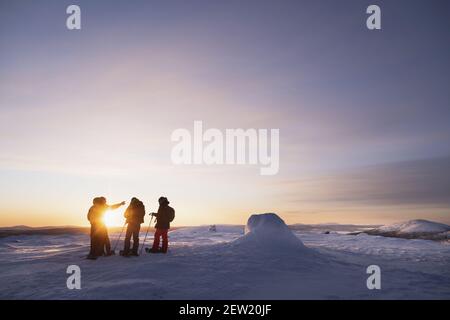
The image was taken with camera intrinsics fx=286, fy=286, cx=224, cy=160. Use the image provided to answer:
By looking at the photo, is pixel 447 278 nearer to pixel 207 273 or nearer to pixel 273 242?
pixel 273 242

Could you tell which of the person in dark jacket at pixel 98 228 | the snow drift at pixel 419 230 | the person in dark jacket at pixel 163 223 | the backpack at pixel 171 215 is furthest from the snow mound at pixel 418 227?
the person in dark jacket at pixel 98 228

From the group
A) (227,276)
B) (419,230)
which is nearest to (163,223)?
(227,276)

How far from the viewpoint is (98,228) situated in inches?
456

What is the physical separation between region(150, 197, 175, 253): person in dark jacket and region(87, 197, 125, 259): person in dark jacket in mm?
1834

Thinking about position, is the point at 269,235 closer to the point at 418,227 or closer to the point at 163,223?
the point at 163,223

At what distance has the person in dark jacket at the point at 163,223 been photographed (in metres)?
12.2

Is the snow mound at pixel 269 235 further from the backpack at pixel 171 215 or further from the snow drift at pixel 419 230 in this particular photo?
the snow drift at pixel 419 230

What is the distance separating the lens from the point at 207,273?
914cm

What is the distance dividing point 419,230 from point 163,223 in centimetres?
3865

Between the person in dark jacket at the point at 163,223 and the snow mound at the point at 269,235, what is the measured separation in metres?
3.16

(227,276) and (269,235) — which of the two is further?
(269,235)

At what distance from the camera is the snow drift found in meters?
33.0
